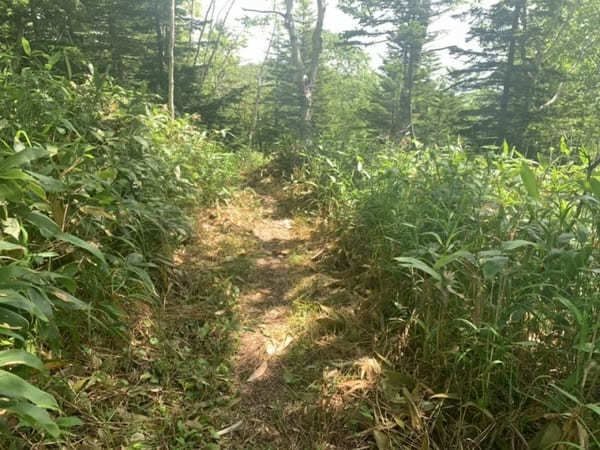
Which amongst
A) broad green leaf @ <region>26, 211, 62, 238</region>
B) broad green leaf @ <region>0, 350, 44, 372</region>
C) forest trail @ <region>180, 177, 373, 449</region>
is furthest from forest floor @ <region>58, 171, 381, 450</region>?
broad green leaf @ <region>26, 211, 62, 238</region>

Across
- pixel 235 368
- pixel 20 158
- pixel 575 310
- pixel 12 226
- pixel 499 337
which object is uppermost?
pixel 20 158

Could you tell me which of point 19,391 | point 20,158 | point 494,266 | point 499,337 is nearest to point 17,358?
point 19,391

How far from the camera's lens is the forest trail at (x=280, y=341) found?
158cm

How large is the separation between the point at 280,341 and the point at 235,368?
14.4 inches

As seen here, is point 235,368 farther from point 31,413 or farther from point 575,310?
point 575,310

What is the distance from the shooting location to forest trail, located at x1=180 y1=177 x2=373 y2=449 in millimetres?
1577

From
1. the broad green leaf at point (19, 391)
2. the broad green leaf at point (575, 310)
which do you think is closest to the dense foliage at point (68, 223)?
the broad green leaf at point (19, 391)

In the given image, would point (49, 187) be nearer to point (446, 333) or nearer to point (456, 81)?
point (446, 333)

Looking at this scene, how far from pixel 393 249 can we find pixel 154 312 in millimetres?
1717

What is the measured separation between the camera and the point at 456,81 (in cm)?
1617

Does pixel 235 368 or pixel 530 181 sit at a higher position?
pixel 530 181

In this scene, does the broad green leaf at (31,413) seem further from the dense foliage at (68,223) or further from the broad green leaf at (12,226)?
the broad green leaf at (12,226)

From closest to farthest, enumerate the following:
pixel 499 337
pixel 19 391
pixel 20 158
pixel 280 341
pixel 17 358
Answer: pixel 19 391
pixel 17 358
pixel 20 158
pixel 499 337
pixel 280 341

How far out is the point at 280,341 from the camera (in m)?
2.22
